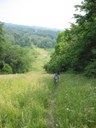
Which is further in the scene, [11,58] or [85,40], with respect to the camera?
[11,58]

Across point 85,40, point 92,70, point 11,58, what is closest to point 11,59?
point 11,58

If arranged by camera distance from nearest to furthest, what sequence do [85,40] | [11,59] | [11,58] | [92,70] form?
[92,70] → [85,40] → [11,59] → [11,58]

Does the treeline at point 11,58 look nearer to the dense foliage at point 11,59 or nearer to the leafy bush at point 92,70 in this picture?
the dense foliage at point 11,59

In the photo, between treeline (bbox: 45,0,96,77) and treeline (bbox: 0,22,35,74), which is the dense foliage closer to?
treeline (bbox: 0,22,35,74)

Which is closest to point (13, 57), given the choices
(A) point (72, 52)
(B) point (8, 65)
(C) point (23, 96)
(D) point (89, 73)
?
(B) point (8, 65)

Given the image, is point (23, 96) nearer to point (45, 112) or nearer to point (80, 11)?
point (45, 112)

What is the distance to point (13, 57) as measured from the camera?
2872 inches

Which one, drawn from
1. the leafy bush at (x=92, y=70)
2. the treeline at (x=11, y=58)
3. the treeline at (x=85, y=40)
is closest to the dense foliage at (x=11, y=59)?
the treeline at (x=11, y=58)

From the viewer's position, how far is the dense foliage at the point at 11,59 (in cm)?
6619

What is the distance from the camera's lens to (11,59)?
7181cm

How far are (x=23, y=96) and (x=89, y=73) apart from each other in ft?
37.3

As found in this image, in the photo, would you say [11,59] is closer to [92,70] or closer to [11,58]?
[11,58]

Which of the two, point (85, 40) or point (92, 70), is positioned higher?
point (85, 40)

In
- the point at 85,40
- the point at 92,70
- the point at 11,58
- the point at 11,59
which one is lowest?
the point at 11,59
